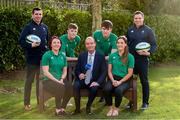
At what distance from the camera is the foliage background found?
41.1ft

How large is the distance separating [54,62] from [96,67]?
2.69 ft

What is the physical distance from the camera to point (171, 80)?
13.6 m

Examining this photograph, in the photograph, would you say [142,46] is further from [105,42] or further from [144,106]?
[144,106]

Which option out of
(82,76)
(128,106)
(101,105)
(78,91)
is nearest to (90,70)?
(82,76)

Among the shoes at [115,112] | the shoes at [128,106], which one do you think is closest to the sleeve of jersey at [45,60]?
the shoes at [115,112]

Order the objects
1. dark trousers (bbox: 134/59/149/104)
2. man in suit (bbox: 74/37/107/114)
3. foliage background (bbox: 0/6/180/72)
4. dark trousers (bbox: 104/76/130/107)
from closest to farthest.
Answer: dark trousers (bbox: 104/76/130/107) < man in suit (bbox: 74/37/107/114) < dark trousers (bbox: 134/59/149/104) < foliage background (bbox: 0/6/180/72)

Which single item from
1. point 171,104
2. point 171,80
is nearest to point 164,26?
point 171,80

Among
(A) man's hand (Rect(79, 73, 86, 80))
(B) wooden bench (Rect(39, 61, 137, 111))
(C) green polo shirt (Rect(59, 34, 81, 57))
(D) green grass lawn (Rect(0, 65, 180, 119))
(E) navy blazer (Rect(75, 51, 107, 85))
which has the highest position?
(C) green polo shirt (Rect(59, 34, 81, 57))

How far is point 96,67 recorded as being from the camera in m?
8.69

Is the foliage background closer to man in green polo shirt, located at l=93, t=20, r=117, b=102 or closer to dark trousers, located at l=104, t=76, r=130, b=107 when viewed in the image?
man in green polo shirt, located at l=93, t=20, r=117, b=102

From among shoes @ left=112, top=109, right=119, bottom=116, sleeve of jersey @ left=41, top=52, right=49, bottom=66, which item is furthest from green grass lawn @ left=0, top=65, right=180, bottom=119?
sleeve of jersey @ left=41, top=52, right=49, bottom=66

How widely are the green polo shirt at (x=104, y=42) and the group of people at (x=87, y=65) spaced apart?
0.18 meters

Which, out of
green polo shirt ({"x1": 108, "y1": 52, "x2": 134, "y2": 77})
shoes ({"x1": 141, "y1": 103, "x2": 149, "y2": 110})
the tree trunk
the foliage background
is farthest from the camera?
the tree trunk

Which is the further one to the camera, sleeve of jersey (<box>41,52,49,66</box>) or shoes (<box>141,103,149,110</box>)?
shoes (<box>141,103,149,110</box>)
